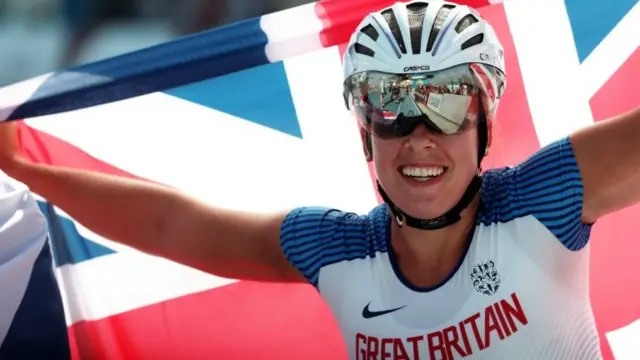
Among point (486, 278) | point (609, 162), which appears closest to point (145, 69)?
point (486, 278)

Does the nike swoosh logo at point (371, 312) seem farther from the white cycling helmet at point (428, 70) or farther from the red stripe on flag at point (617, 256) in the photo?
the red stripe on flag at point (617, 256)

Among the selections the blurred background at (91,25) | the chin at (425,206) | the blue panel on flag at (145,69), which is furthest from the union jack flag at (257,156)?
the blurred background at (91,25)

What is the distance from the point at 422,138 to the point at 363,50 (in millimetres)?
284

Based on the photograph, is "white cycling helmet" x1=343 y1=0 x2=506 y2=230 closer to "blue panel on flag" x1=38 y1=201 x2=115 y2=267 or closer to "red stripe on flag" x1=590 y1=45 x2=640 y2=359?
"red stripe on flag" x1=590 y1=45 x2=640 y2=359

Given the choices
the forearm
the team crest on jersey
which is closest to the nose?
the team crest on jersey

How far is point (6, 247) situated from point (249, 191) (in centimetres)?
77

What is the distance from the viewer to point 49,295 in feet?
11.4

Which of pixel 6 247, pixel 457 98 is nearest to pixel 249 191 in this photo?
pixel 6 247

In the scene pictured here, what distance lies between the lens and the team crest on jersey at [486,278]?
2.83 meters

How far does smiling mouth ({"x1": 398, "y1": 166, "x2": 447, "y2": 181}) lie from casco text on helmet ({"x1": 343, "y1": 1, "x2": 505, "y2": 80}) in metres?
0.24

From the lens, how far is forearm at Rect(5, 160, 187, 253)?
10.9 ft

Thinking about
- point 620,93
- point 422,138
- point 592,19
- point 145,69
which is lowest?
point 422,138

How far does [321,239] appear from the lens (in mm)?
3082

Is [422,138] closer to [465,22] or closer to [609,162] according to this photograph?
[465,22]
